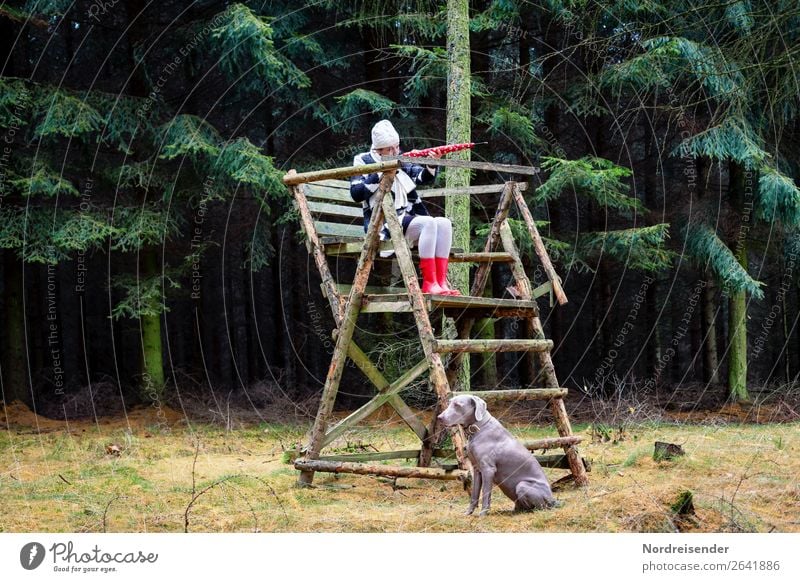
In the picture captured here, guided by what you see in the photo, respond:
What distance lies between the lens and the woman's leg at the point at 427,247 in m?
7.09

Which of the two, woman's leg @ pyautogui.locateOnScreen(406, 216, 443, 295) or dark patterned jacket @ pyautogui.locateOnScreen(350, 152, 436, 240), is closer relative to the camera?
woman's leg @ pyautogui.locateOnScreen(406, 216, 443, 295)

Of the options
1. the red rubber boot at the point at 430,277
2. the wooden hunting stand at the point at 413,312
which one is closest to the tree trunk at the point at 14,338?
the wooden hunting stand at the point at 413,312

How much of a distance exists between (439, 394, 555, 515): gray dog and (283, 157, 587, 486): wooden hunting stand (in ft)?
0.98

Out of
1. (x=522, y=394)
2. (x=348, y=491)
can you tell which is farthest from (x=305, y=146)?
(x=522, y=394)

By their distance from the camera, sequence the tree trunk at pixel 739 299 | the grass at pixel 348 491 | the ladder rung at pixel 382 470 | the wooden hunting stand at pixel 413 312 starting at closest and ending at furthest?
the grass at pixel 348 491
the ladder rung at pixel 382 470
the wooden hunting stand at pixel 413 312
the tree trunk at pixel 739 299

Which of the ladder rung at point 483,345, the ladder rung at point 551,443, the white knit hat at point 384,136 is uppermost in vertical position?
the white knit hat at point 384,136

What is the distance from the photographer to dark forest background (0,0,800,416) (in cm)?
1234

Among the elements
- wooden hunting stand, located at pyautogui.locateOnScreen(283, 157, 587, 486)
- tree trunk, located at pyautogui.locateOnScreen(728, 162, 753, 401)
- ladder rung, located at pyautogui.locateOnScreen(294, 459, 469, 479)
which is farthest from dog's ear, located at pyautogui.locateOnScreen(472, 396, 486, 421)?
tree trunk, located at pyautogui.locateOnScreen(728, 162, 753, 401)

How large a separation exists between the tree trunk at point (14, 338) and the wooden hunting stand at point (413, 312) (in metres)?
7.81

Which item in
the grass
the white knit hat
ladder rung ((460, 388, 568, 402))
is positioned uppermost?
the white knit hat

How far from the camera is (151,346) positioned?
14.2 meters

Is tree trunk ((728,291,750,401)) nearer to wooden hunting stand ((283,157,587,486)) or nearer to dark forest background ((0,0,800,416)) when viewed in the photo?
dark forest background ((0,0,800,416))

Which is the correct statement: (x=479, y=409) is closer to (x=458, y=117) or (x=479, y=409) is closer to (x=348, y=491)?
(x=348, y=491)

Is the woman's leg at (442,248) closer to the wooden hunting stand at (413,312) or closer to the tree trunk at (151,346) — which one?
the wooden hunting stand at (413,312)
